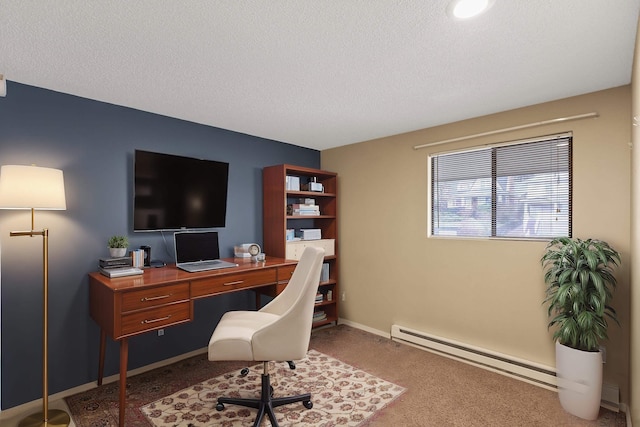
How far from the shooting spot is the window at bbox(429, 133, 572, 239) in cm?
258

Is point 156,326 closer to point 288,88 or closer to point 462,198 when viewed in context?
point 288,88

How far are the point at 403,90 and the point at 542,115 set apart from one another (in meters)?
1.21

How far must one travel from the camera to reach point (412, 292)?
3.40m

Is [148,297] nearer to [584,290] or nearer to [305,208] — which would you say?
[305,208]

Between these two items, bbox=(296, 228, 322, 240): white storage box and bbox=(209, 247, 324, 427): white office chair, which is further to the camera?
bbox=(296, 228, 322, 240): white storage box

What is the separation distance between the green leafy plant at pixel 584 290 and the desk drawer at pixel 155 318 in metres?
2.58

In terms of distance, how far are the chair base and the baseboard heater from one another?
Result: 1.50 metres

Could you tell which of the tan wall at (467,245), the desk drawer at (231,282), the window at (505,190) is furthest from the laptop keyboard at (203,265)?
the window at (505,190)

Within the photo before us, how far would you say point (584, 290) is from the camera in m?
2.07

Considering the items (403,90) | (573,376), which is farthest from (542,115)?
(573,376)

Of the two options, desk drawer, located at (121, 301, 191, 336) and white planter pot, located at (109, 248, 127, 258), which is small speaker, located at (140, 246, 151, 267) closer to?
white planter pot, located at (109, 248, 127, 258)

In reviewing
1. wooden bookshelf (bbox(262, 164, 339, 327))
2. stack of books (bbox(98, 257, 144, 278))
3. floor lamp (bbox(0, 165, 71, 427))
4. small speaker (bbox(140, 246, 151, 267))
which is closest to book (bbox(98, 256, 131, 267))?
stack of books (bbox(98, 257, 144, 278))

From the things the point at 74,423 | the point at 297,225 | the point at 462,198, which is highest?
the point at 462,198

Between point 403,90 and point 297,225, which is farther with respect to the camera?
point 297,225
